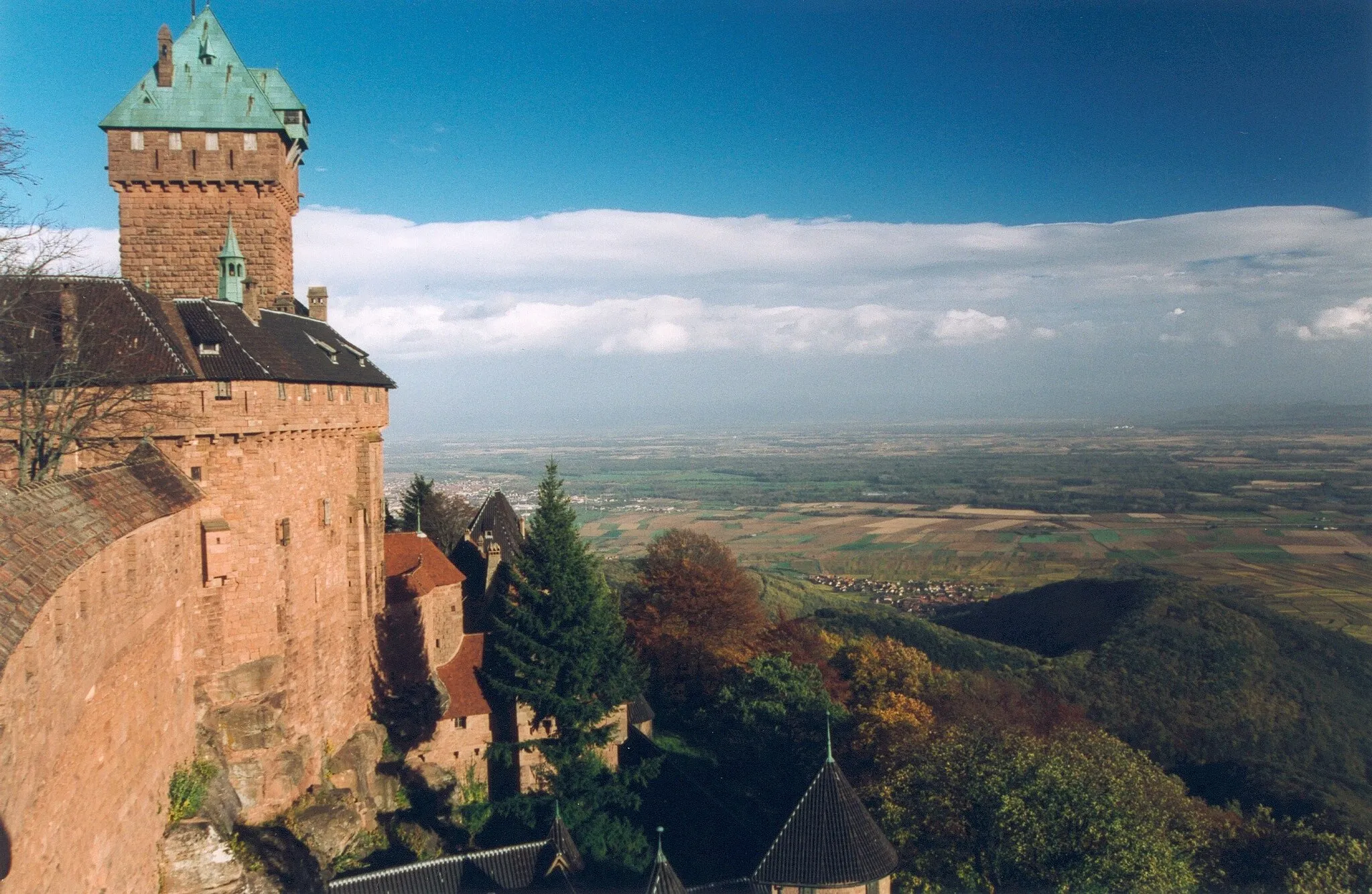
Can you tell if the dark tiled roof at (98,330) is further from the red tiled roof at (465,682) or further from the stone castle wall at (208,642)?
the red tiled roof at (465,682)

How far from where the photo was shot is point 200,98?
20.4 metres

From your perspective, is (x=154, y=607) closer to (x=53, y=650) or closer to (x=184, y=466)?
(x=184, y=466)

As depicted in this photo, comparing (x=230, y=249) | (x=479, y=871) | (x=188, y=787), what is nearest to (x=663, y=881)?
(x=479, y=871)

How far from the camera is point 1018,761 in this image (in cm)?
1748

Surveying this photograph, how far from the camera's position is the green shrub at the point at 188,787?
13.0m

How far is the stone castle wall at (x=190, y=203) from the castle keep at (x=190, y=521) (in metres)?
0.04

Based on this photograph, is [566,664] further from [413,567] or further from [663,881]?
[663,881]

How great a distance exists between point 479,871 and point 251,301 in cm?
1265

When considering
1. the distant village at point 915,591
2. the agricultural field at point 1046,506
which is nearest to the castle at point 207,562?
the distant village at point 915,591

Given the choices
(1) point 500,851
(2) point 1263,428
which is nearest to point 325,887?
(1) point 500,851

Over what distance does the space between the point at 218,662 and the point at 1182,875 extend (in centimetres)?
1708

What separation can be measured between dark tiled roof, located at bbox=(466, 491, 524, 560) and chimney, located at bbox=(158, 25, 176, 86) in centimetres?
1887

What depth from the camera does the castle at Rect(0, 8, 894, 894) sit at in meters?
8.45

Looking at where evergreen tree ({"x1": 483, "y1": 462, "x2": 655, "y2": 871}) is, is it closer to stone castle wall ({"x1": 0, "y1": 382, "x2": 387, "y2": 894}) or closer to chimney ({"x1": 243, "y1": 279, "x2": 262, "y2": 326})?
stone castle wall ({"x1": 0, "y1": 382, "x2": 387, "y2": 894})
